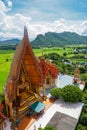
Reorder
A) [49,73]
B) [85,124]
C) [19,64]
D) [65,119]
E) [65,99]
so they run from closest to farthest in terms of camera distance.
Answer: [19,64] < [65,119] < [85,124] < [65,99] < [49,73]

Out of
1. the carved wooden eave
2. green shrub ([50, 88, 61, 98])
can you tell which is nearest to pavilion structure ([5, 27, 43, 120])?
the carved wooden eave

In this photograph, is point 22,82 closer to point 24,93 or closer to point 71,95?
point 24,93

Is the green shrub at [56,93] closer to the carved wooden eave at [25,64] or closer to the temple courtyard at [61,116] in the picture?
the temple courtyard at [61,116]

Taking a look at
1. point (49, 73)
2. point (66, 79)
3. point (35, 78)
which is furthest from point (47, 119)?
point (66, 79)

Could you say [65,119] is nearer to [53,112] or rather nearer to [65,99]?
[53,112]

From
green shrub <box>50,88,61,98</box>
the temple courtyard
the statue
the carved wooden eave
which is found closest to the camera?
the carved wooden eave

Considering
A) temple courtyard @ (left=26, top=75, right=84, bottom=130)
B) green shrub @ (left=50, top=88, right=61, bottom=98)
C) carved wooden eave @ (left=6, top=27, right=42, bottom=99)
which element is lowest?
temple courtyard @ (left=26, top=75, right=84, bottom=130)

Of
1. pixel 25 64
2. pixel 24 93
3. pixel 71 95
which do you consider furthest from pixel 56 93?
pixel 25 64

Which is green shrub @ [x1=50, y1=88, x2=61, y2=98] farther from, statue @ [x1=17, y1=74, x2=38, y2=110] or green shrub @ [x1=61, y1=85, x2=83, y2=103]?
statue @ [x1=17, y1=74, x2=38, y2=110]

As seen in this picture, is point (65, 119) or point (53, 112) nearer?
point (65, 119)
